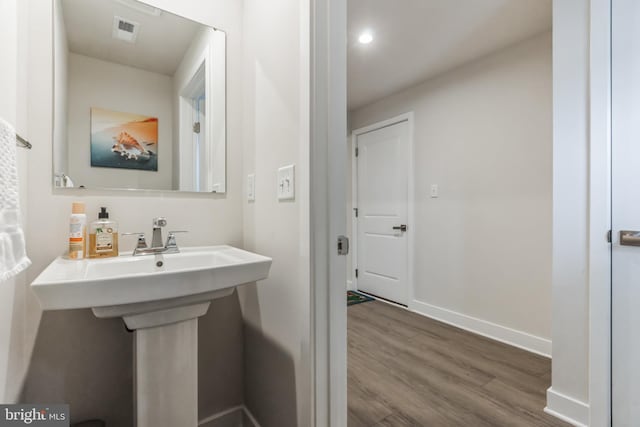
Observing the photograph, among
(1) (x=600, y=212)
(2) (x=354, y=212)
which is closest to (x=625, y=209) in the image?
(1) (x=600, y=212)

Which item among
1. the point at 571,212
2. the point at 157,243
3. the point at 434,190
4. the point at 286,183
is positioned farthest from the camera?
the point at 434,190

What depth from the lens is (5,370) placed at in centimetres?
81

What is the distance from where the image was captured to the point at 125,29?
1198mm

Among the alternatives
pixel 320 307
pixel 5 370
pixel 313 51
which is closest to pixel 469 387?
pixel 320 307

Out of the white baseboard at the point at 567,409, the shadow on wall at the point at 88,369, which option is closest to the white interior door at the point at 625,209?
the white baseboard at the point at 567,409

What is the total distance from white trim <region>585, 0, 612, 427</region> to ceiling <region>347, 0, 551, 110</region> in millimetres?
688

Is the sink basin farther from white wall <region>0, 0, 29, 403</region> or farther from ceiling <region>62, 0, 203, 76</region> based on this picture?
ceiling <region>62, 0, 203, 76</region>

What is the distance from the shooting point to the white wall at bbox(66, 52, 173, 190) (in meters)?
1.12

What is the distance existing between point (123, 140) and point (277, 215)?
28.7 inches

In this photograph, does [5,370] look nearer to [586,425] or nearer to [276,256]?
[276,256]

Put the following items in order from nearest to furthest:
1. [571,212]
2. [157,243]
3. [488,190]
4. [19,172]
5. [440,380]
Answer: [19,172], [157,243], [571,212], [440,380], [488,190]

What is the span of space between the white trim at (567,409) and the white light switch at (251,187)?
5.93 feet

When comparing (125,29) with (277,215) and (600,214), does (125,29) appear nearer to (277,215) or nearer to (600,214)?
(277,215)

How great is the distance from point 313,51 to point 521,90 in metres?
2.07
